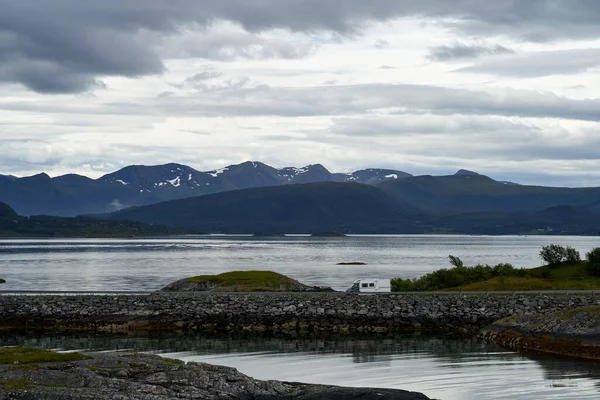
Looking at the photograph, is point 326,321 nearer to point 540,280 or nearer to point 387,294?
point 387,294

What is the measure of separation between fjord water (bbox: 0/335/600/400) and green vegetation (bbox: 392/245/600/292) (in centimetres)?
2361

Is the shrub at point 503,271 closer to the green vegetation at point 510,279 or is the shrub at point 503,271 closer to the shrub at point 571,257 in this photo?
the green vegetation at point 510,279

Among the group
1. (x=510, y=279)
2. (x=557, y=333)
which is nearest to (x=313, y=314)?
(x=557, y=333)

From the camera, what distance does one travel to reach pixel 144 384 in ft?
109

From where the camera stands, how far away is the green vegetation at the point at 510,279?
8088 centimetres

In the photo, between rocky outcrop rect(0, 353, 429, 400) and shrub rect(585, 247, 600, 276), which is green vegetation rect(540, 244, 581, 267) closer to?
shrub rect(585, 247, 600, 276)

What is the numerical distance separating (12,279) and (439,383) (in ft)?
315

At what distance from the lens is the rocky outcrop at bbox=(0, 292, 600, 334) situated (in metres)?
63.6

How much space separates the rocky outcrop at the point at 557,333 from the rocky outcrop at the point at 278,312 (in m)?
5.90

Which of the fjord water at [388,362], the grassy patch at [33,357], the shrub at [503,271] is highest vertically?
the shrub at [503,271]

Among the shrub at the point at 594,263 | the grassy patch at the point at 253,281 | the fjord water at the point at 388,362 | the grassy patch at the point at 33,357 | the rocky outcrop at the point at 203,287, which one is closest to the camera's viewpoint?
the grassy patch at the point at 33,357

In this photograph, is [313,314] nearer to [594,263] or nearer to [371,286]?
[371,286]

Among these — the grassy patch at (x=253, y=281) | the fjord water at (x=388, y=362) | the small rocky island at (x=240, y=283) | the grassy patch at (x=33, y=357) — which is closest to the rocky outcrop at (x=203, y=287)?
the small rocky island at (x=240, y=283)

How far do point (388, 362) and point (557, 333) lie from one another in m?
11.8
